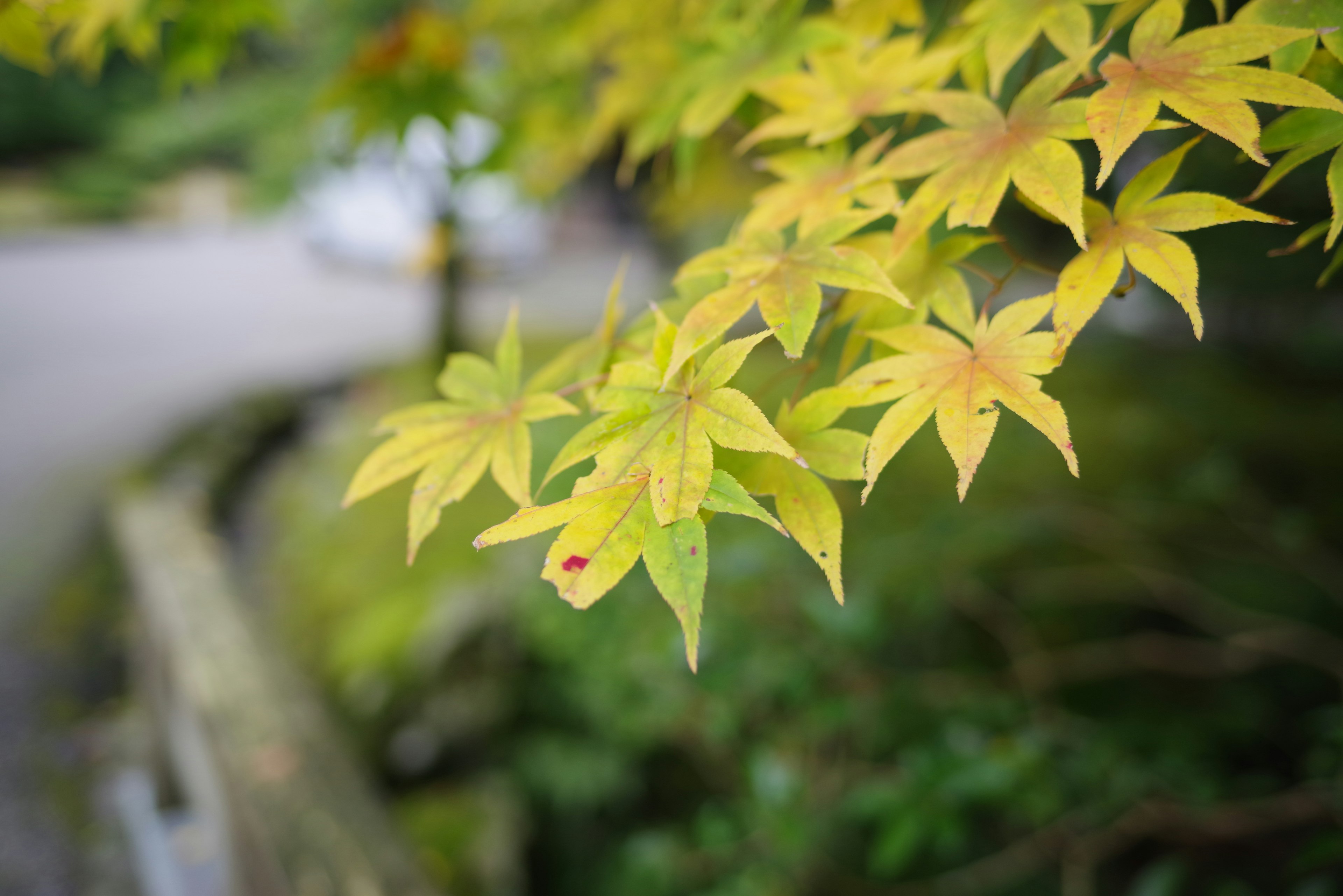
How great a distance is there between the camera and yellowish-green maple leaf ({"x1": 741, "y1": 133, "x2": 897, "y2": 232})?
63cm

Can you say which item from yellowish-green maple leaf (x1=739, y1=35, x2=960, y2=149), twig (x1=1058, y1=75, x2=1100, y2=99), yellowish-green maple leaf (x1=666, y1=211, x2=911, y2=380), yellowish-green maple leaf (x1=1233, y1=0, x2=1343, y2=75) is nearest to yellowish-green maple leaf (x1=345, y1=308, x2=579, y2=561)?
yellowish-green maple leaf (x1=666, y1=211, x2=911, y2=380)

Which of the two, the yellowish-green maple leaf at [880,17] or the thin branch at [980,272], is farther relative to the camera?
the yellowish-green maple leaf at [880,17]

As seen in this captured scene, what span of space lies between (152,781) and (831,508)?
7.86 feet

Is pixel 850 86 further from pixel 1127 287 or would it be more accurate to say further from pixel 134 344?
pixel 134 344

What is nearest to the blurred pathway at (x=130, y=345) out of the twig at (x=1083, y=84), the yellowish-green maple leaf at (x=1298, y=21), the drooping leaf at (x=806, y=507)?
the drooping leaf at (x=806, y=507)

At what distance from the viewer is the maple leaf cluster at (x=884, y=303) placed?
1.60ft

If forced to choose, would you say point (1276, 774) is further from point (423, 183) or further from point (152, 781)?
point (423, 183)

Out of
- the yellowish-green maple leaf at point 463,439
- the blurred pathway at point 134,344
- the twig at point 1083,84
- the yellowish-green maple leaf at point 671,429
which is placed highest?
the twig at point 1083,84

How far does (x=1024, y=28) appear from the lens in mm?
635

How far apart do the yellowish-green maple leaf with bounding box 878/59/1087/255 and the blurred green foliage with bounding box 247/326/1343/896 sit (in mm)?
913

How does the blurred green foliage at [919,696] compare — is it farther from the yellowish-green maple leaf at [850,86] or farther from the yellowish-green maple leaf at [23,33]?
the yellowish-green maple leaf at [23,33]

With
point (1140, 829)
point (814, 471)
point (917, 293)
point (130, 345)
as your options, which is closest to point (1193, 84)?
point (917, 293)

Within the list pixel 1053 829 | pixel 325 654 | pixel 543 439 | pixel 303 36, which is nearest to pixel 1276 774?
pixel 1053 829

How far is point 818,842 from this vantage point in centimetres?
168
